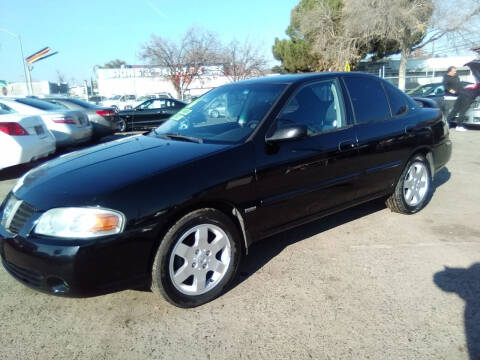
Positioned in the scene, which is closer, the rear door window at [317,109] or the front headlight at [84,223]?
the front headlight at [84,223]

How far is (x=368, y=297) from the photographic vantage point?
2637mm

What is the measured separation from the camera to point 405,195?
13.6 feet

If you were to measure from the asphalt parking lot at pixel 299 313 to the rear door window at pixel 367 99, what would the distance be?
1.23 meters

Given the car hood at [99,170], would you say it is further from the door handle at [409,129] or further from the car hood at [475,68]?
the car hood at [475,68]

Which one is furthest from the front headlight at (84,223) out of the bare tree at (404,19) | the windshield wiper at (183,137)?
the bare tree at (404,19)

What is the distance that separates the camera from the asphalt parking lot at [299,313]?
2158 millimetres

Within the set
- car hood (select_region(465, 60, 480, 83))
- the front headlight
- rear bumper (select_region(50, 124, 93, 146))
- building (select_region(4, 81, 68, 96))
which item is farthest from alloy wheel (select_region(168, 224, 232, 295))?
building (select_region(4, 81, 68, 96))

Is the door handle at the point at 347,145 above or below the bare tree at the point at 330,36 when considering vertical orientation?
below

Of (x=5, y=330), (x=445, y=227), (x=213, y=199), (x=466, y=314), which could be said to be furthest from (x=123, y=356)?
(x=445, y=227)

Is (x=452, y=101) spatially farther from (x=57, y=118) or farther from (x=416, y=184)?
(x=57, y=118)

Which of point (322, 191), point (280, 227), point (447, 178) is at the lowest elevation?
point (447, 178)

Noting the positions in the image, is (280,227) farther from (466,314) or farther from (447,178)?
(447,178)

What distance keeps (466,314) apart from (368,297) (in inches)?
24.0

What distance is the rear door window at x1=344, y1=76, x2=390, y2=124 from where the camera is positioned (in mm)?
3602
